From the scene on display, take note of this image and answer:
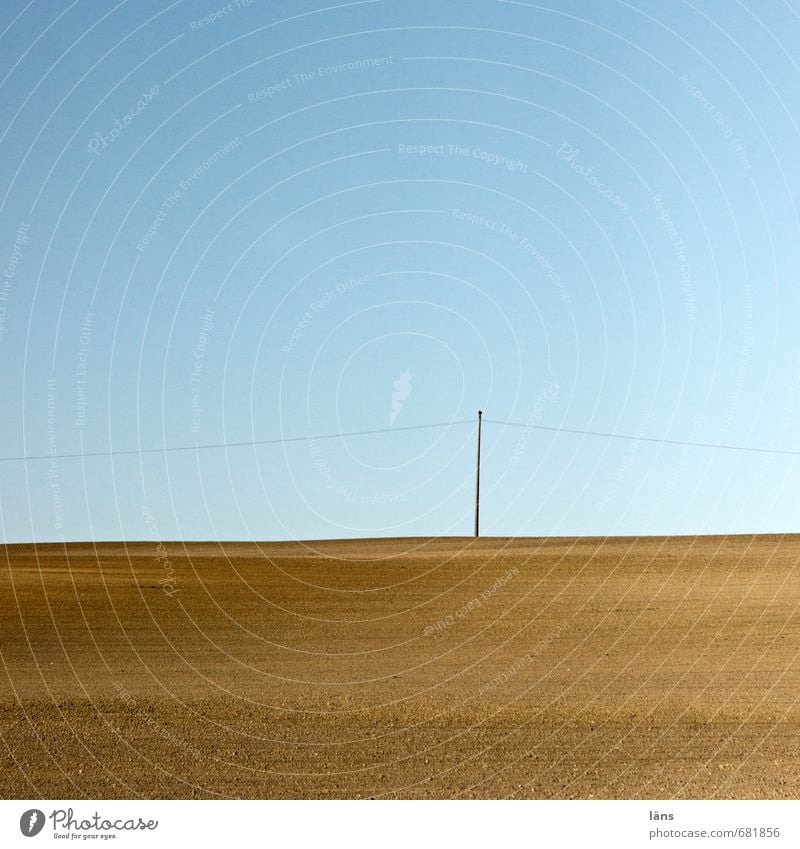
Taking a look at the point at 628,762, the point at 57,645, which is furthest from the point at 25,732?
the point at 57,645

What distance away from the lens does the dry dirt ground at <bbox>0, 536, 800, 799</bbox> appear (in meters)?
15.5

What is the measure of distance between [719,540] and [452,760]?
49.6 meters

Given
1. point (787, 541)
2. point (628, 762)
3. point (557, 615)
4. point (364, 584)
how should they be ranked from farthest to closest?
point (787, 541), point (364, 584), point (557, 615), point (628, 762)

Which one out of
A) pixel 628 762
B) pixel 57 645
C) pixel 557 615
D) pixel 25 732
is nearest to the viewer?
pixel 628 762

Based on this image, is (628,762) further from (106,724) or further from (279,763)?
(106,724)

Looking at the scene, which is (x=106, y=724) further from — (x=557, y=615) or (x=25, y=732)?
(x=557, y=615)

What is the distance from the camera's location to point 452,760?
16.3 metres

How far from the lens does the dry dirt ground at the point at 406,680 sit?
15.5m

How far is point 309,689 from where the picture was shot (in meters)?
23.4

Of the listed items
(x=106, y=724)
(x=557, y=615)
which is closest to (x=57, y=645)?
(x=106, y=724)

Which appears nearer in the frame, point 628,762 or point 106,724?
point 628,762

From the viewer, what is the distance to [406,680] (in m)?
24.8

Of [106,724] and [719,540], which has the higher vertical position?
[719,540]

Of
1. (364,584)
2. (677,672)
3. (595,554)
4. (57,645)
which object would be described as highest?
(595,554)
